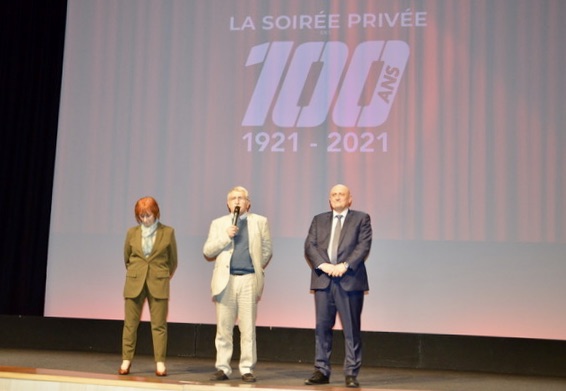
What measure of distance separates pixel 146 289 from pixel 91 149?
6.89 ft

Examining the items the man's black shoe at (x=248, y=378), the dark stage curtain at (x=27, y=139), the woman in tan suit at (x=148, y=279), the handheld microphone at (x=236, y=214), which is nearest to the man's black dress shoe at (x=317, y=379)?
the man's black shoe at (x=248, y=378)

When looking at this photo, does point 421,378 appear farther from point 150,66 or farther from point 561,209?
point 150,66

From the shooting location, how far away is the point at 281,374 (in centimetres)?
554

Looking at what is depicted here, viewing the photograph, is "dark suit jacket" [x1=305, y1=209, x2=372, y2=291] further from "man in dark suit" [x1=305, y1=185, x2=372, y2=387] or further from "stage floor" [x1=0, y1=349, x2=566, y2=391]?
"stage floor" [x1=0, y1=349, x2=566, y2=391]

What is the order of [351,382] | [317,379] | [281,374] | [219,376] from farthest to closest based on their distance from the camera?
[281,374] → [219,376] → [317,379] → [351,382]

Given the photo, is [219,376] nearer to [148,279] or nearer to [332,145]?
[148,279]

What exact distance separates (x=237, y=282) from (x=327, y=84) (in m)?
2.17

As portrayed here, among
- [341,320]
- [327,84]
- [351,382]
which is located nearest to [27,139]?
[327,84]

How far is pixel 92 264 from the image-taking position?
662 cm

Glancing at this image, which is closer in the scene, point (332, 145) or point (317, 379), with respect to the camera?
point (317, 379)

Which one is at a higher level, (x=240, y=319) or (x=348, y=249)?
(x=348, y=249)

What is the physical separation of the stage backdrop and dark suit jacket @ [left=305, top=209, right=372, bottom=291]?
1.19m

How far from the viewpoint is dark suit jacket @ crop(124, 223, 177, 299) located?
505cm

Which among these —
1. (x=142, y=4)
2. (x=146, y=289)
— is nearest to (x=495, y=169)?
(x=146, y=289)
